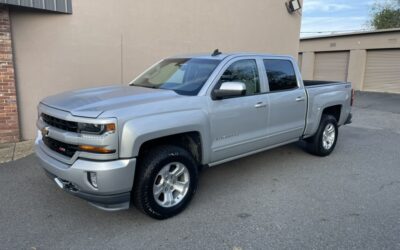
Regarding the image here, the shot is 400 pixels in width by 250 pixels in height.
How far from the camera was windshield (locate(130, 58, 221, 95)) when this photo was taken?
169 inches

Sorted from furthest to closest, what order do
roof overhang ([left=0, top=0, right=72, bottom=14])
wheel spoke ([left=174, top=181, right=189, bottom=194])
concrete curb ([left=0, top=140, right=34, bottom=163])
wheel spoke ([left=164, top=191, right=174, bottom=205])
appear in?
A: 1. roof overhang ([left=0, top=0, right=72, bottom=14])
2. concrete curb ([left=0, top=140, right=34, bottom=163])
3. wheel spoke ([left=174, top=181, right=189, bottom=194])
4. wheel spoke ([left=164, top=191, right=174, bottom=205])

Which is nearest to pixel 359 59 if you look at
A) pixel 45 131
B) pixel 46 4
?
pixel 46 4

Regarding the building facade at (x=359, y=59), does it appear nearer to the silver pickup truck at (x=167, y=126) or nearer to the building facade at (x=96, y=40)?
the building facade at (x=96, y=40)

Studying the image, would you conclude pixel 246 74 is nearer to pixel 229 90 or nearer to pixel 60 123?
pixel 229 90

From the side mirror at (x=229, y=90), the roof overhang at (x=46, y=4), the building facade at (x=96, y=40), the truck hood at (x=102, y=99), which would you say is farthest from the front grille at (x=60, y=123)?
the building facade at (x=96, y=40)

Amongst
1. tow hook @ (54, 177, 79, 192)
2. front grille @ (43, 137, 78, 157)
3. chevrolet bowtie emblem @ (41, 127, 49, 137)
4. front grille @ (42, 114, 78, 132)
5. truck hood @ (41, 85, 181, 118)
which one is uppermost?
truck hood @ (41, 85, 181, 118)

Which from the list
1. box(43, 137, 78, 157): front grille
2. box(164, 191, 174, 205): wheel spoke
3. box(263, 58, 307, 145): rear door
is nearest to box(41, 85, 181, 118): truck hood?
box(43, 137, 78, 157): front grille

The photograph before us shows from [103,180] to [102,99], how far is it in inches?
38.7

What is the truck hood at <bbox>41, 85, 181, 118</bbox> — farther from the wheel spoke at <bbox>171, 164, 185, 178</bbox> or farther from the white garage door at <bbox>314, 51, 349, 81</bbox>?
the white garage door at <bbox>314, 51, 349, 81</bbox>

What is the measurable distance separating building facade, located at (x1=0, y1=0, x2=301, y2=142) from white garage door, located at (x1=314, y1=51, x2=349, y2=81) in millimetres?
15032

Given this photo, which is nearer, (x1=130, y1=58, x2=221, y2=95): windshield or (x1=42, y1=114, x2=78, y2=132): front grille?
(x1=42, y1=114, x2=78, y2=132): front grille

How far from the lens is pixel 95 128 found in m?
3.27

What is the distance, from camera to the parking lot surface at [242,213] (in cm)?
341

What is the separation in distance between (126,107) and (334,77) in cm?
2286
